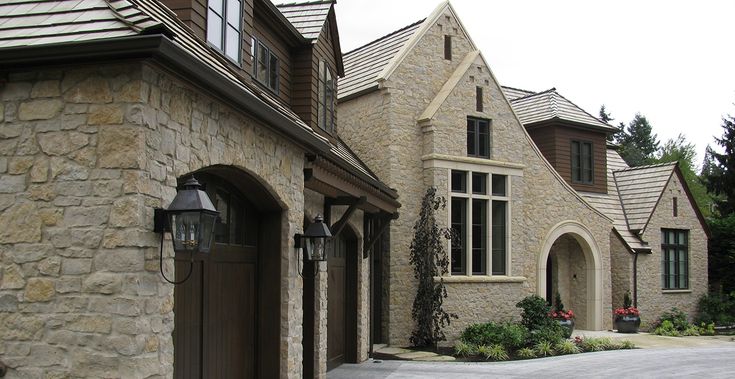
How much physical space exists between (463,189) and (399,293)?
10.4ft

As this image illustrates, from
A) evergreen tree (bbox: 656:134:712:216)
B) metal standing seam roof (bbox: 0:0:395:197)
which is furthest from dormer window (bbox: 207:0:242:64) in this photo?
evergreen tree (bbox: 656:134:712:216)

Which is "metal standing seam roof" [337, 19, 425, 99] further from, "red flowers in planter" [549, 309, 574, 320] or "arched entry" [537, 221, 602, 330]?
"red flowers in planter" [549, 309, 574, 320]

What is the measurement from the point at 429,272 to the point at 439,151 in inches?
120

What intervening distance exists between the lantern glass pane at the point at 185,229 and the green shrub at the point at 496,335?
12.8m

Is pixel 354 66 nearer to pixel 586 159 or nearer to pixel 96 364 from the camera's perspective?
pixel 586 159

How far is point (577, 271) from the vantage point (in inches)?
926

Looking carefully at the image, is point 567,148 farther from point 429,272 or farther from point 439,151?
point 429,272

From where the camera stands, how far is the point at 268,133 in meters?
8.06

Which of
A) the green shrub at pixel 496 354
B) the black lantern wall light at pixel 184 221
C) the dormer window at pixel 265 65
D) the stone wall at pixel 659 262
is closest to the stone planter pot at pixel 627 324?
the stone wall at pixel 659 262

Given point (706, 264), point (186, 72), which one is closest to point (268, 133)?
point (186, 72)

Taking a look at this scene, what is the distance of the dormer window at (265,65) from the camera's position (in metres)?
11.9

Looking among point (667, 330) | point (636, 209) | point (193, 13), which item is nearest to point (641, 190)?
point (636, 209)

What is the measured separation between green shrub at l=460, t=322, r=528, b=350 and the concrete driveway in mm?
977

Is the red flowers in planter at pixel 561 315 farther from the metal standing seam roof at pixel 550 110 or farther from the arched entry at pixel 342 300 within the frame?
the arched entry at pixel 342 300
